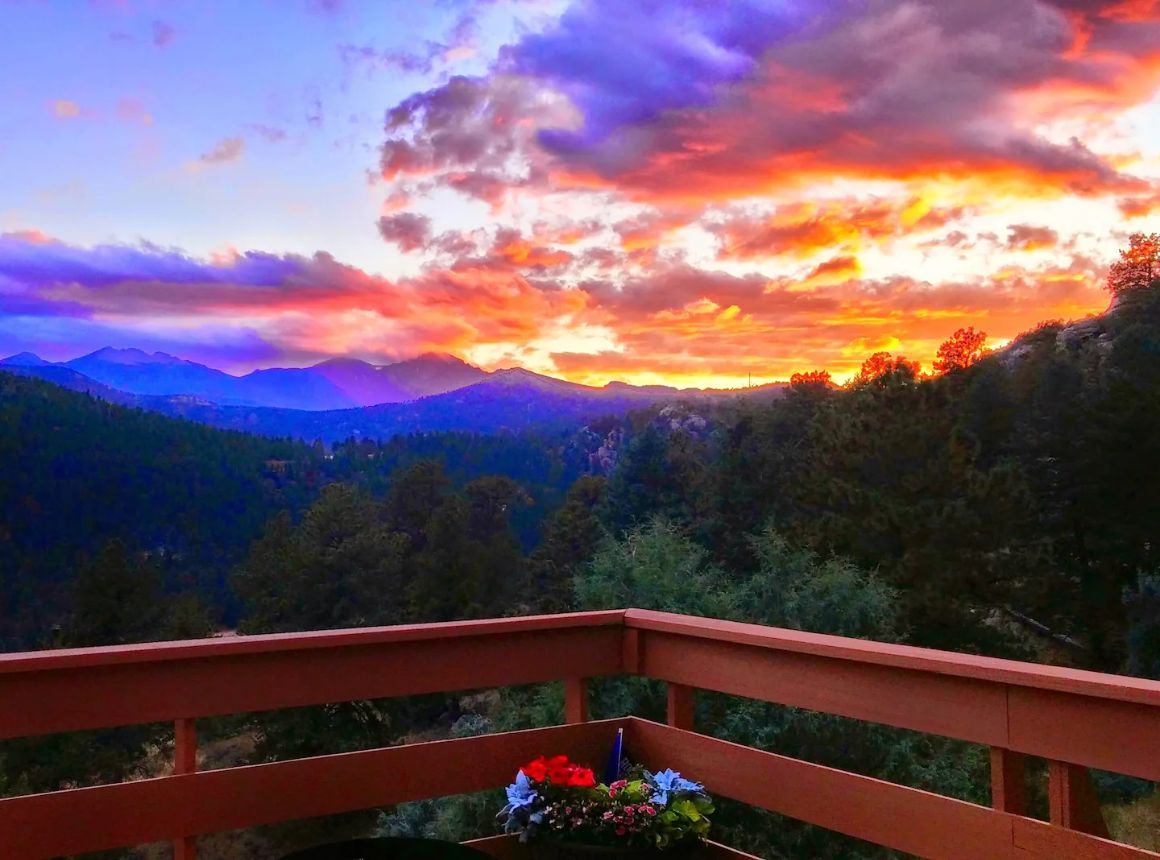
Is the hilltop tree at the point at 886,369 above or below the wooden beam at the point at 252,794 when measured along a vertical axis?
above

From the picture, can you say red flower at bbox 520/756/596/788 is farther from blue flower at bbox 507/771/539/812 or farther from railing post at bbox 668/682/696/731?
railing post at bbox 668/682/696/731

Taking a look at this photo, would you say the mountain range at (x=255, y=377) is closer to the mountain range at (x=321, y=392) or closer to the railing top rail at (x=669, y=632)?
the mountain range at (x=321, y=392)

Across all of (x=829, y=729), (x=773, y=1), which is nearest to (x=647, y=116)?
(x=773, y=1)

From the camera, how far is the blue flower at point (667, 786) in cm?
184

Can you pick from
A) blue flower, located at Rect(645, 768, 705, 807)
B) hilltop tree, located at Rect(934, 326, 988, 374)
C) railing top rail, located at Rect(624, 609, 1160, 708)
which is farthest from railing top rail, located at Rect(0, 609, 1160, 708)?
hilltop tree, located at Rect(934, 326, 988, 374)

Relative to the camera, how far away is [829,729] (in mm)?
10344

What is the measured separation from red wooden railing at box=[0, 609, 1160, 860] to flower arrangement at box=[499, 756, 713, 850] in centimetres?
16

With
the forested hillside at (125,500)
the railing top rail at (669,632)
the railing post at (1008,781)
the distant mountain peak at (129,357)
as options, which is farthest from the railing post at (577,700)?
the distant mountain peak at (129,357)

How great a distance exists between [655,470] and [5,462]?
14.7 meters

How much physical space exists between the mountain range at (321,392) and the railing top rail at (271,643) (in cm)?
2047

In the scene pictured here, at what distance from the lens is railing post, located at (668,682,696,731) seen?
218cm

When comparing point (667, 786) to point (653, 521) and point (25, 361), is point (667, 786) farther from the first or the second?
point (25, 361)

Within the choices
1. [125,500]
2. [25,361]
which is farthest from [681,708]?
[25,361]

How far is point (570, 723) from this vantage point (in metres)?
2.25
